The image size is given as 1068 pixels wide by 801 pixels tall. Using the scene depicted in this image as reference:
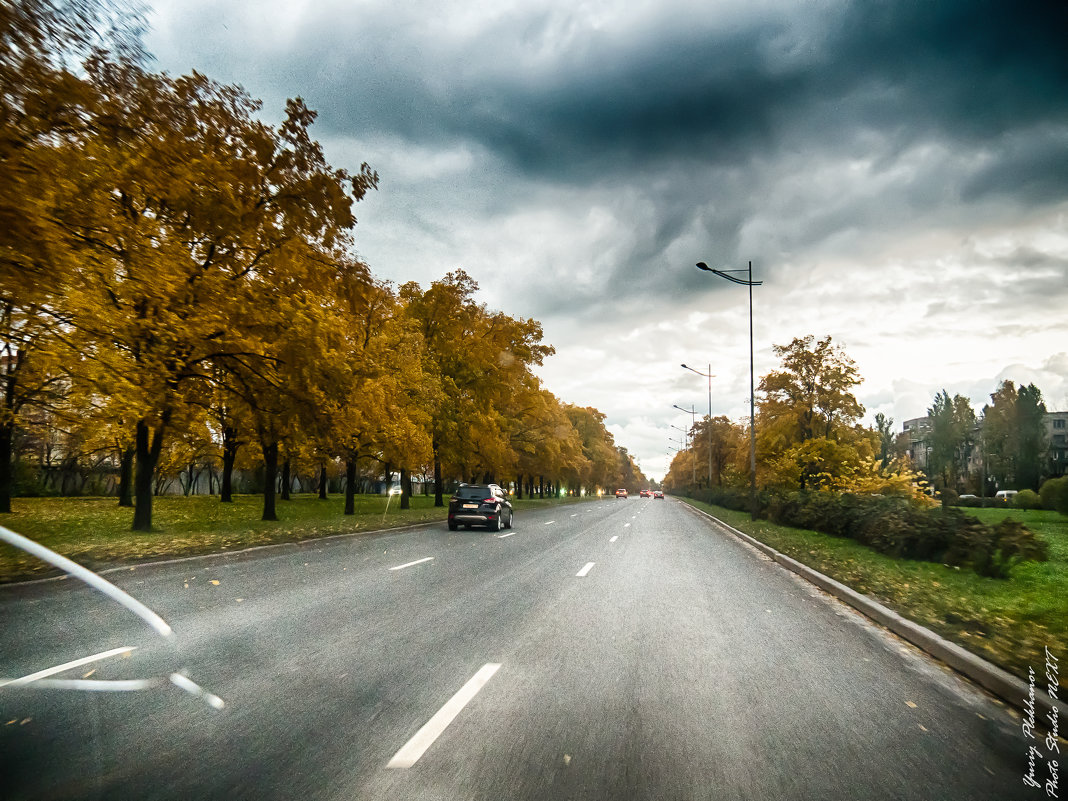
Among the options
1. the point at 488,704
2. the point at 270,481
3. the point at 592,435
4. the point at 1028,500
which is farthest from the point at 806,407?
the point at 592,435

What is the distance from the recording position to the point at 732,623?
7227 mm

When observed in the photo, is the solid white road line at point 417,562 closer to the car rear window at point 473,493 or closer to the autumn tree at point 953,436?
the car rear window at point 473,493

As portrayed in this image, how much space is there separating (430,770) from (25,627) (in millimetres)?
5379

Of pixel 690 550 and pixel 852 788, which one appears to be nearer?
pixel 852 788

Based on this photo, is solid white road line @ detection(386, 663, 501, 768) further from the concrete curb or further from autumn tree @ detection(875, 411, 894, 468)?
autumn tree @ detection(875, 411, 894, 468)

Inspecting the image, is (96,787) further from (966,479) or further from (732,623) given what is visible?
(966,479)

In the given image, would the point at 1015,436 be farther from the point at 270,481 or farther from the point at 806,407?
the point at 270,481

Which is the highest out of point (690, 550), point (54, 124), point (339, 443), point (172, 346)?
point (54, 124)

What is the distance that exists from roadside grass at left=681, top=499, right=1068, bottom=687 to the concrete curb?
15 cm

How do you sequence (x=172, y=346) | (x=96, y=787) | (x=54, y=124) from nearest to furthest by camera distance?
1. (x=96, y=787)
2. (x=54, y=124)
3. (x=172, y=346)

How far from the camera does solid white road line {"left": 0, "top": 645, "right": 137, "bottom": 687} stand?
450 cm

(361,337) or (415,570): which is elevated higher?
(361,337)

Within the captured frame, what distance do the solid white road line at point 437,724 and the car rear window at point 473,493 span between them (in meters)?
17.2

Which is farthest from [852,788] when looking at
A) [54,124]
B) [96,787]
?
[54,124]
